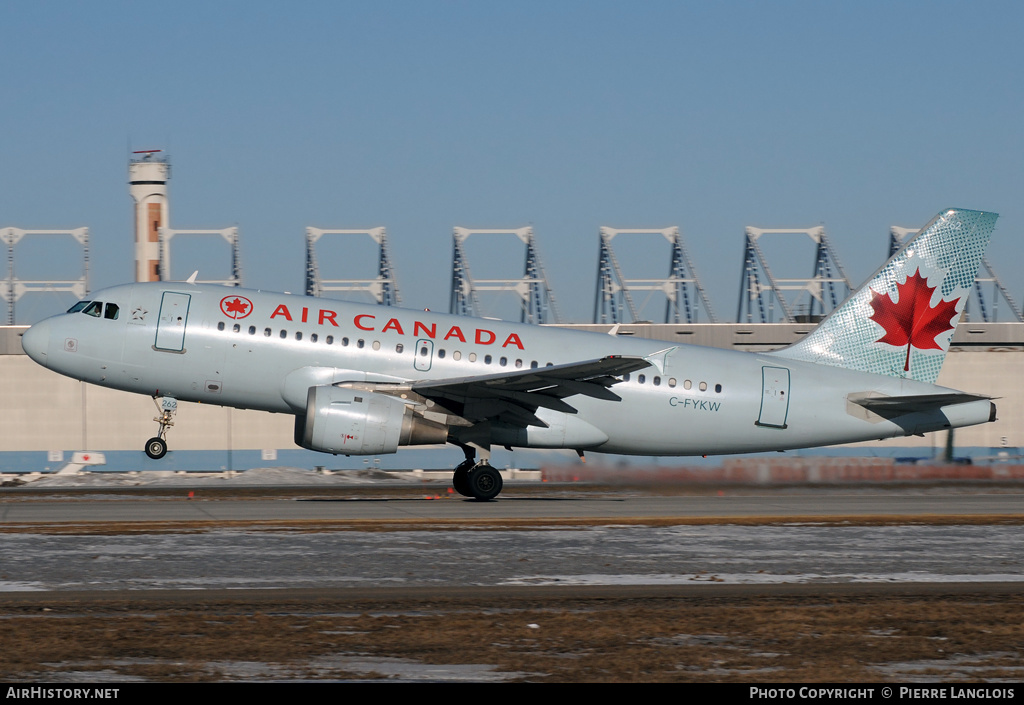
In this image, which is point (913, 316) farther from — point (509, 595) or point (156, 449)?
point (156, 449)

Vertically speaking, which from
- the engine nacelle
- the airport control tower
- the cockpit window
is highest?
the airport control tower

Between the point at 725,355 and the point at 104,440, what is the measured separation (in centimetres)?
3886

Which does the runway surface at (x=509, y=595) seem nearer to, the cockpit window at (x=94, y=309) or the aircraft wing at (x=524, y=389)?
the aircraft wing at (x=524, y=389)

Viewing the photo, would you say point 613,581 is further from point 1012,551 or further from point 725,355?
point 725,355

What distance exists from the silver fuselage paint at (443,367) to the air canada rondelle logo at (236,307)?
29 mm

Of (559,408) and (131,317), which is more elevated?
(131,317)

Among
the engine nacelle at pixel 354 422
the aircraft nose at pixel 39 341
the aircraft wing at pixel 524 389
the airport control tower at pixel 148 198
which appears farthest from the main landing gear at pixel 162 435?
the airport control tower at pixel 148 198

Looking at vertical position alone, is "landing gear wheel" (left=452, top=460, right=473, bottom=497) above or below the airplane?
below

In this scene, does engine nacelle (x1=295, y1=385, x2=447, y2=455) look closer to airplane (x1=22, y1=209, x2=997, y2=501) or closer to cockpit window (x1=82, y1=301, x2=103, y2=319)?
airplane (x1=22, y1=209, x2=997, y2=501)

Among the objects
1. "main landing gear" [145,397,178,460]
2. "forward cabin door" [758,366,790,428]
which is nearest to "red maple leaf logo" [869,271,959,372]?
"forward cabin door" [758,366,790,428]

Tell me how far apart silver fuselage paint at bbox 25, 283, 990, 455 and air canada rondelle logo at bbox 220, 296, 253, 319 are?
3 centimetres

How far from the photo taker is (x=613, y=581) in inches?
568

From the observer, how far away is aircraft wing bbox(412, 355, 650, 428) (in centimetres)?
2423
